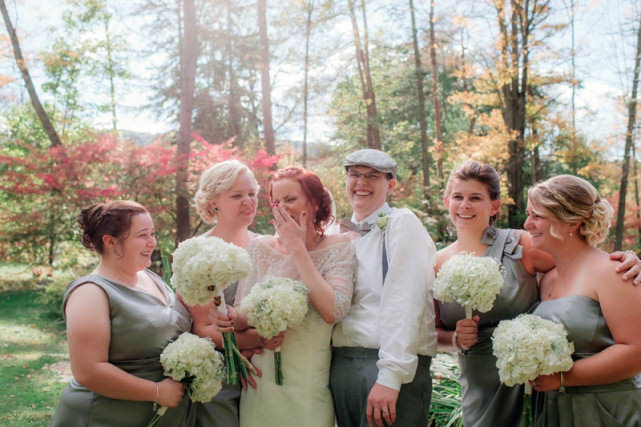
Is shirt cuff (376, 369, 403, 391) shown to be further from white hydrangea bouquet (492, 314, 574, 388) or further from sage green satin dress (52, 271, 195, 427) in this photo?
sage green satin dress (52, 271, 195, 427)

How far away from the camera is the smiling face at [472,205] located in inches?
123

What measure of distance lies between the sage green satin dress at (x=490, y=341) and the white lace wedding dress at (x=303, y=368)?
830 mm

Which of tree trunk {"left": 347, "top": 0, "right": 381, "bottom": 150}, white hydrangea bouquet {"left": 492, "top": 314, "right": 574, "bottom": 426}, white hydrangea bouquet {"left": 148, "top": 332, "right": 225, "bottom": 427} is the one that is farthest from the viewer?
tree trunk {"left": 347, "top": 0, "right": 381, "bottom": 150}

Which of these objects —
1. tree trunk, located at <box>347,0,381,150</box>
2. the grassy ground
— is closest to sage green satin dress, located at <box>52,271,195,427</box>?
the grassy ground

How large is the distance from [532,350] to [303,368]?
1.29 meters

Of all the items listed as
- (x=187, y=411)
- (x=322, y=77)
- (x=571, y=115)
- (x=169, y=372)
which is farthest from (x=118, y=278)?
(x=322, y=77)

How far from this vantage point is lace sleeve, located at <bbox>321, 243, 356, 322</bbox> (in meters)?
2.68

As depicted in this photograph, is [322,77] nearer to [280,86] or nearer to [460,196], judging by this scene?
[280,86]

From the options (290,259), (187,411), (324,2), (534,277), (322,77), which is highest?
(324,2)

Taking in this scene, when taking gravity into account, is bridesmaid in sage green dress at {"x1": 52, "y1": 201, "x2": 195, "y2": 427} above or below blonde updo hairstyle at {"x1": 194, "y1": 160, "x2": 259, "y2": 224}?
below

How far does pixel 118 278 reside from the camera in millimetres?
2832

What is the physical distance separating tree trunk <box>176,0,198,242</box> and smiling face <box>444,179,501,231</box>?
9.58 m

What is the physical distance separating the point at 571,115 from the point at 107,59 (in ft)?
72.7

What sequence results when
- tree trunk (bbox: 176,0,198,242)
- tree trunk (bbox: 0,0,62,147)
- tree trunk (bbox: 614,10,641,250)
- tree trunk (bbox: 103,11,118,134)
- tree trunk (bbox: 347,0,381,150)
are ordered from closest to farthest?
tree trunk (bbox: 176,0,198,242) → tree trunk (bbox: 0,0,62,147) → tree trunk (bbox: 614,10,641,250) → tree trunk (bbox: 347,0,381,150) → tree trunk (bbox: 103,11,118,134)
